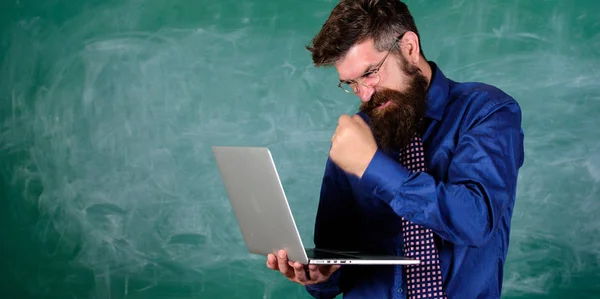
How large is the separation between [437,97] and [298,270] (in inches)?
18.0

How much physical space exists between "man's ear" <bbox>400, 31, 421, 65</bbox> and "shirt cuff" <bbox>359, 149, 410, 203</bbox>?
34 centimetres

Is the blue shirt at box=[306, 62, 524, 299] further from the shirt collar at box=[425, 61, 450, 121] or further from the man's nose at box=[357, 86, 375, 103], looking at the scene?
the man's nose at box=[357, 86, 375, 103]

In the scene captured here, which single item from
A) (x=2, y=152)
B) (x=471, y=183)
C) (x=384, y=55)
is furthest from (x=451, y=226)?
(x=2, y=152)

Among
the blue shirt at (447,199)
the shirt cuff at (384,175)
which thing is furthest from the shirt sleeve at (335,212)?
the shirt cuff at (384,175)

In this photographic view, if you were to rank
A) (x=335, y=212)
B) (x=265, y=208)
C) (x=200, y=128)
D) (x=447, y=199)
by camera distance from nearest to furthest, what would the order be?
1. (x=447, y=199)
2. (x=265, y=208)
3. (x=335, y=212)
4. (x=200, y=128)

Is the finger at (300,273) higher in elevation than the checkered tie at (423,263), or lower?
lower

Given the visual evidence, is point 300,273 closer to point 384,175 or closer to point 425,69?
point 384,175

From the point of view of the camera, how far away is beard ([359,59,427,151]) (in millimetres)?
1564

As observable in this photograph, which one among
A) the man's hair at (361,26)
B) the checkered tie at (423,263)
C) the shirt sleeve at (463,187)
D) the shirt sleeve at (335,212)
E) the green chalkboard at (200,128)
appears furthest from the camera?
the green chalkboard at (200,128)

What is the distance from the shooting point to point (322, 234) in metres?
1.78

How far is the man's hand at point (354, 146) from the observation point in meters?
1.38

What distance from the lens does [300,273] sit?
5.15ft

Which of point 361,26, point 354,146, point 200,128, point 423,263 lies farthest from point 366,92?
point 200,128

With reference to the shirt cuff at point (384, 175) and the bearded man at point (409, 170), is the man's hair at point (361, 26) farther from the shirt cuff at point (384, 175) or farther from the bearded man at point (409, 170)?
the shirt cuff at point (384, 175)
